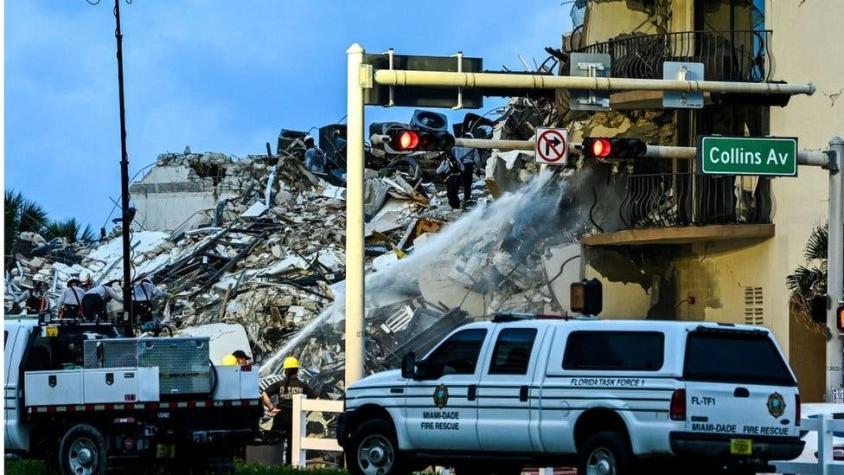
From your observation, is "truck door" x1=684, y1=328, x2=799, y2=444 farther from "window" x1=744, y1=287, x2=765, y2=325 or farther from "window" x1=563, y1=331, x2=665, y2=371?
→ "window" x1=744, y1=287, x2=765, y2=325

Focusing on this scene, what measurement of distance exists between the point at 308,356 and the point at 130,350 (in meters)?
12.8

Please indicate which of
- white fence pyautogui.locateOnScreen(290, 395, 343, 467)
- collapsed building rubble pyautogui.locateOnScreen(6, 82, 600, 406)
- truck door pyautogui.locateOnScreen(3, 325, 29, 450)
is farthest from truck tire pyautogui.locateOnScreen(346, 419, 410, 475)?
collapsed building rubble pyautogui.locateOnScreen(6, 82, 600, 406)

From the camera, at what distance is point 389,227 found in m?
40.2

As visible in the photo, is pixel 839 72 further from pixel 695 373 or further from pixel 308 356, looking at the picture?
pixel 695 373

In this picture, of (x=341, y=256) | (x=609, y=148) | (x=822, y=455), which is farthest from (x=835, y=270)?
(x=341, y=256)

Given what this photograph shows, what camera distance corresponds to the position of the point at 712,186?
31328 mm

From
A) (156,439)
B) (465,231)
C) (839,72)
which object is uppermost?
(839,72)

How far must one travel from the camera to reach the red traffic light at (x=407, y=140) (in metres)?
22.7

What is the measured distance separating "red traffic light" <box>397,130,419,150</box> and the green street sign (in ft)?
13.4

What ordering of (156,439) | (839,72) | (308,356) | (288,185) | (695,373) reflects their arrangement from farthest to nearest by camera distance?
(288,185)
(308,356)
(839,72)
(156,439)
(695,373)

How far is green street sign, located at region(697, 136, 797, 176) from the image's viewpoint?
23672 millimetres

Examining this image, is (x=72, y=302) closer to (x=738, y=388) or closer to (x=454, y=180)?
(x=454, y=180)

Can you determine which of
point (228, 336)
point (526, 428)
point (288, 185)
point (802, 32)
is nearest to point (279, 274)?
point (228, 336)

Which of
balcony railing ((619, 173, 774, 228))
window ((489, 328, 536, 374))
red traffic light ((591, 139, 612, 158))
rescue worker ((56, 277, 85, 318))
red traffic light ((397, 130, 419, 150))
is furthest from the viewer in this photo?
rescue worker ((56, 277, 85, 318))
